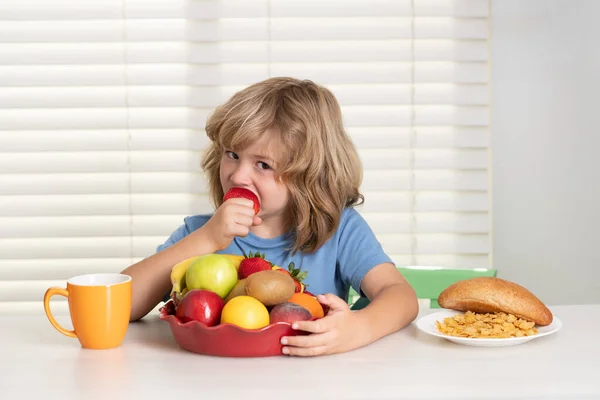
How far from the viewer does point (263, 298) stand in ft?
3.33

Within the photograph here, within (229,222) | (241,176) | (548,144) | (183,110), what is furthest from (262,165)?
(548,144)

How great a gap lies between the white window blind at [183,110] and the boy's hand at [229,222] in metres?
1.17

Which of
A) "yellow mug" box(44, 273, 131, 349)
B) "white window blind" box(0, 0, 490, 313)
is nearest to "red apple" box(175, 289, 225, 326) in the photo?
"yellow mug" box(44, 273, 131, 349)

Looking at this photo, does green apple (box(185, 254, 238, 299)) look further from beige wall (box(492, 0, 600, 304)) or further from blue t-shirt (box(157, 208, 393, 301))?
beige wall (box(492, 0, 600, 304))

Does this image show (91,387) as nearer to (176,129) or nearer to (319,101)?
(319,101)

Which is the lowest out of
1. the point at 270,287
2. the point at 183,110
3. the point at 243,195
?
the point at 270,287

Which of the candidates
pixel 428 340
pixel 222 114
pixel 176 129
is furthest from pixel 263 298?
pixel 176 129

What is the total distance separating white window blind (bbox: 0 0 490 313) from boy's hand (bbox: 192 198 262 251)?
1.17m

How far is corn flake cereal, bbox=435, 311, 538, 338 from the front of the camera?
108 centimetres

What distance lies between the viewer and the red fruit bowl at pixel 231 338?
99 cm

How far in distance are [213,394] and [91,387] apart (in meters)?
0.16

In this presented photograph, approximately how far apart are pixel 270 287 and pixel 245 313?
0.05 m

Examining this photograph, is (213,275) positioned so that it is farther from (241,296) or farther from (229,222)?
(229,222)

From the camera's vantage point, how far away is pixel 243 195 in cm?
133
